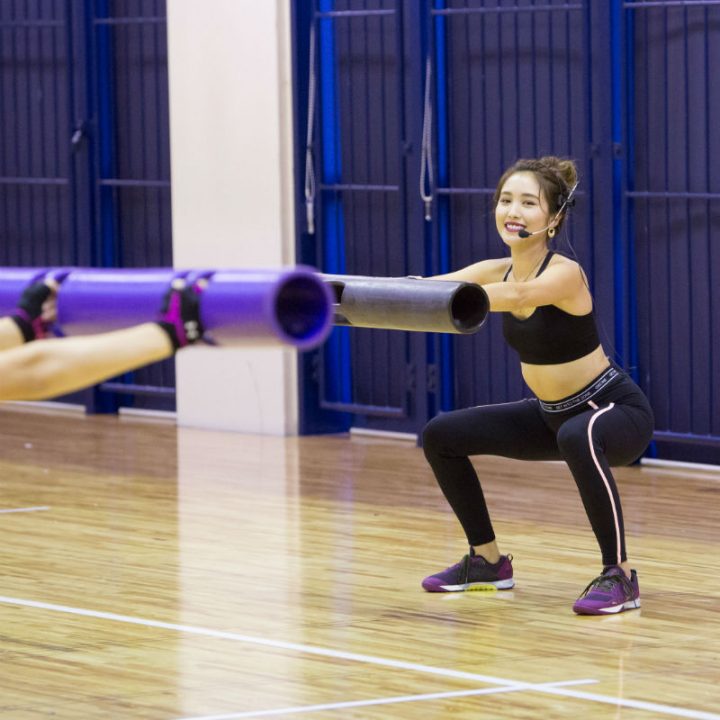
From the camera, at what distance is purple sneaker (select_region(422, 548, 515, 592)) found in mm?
5379

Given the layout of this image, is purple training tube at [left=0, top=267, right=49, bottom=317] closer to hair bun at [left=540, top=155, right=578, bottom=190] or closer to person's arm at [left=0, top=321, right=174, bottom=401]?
person's arm at [left=0, top=321, right=174, bottom=401]

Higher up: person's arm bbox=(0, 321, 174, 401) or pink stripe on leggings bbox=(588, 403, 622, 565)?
person's arm bbox=(0, 321, 174, 401)

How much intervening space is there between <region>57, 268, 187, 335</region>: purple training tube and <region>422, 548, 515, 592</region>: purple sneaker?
2247 millimetres

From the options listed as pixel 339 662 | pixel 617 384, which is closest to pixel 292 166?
pixel 617 384

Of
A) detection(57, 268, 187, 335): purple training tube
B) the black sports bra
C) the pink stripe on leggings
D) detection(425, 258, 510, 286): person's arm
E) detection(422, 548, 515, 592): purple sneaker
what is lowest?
detection(422, 548, 515, 592): purple sneaker

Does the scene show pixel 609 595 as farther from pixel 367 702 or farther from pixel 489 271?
pixel 367 702

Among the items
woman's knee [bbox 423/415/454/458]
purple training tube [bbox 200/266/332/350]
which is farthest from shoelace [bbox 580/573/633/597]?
purple training tube [bbox 200/266/332/350]

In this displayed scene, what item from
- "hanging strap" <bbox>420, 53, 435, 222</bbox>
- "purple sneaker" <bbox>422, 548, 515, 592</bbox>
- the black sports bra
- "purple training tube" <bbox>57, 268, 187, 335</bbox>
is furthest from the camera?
"hanging strap" <bbox>420, 53, 435, 222</bbox>

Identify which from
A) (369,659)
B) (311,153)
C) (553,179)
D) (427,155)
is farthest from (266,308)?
(311,153)

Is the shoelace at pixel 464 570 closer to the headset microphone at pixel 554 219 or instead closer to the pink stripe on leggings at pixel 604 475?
the pink stripe on leggings at pixel 604 475

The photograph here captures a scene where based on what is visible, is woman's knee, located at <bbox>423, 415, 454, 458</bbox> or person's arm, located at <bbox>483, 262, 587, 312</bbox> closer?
person's arm, located at <bbox>483, 262, 587, 312</bbox>

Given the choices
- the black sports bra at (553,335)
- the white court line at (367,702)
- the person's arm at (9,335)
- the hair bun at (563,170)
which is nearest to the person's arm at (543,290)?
the black sports bra at (553,335)

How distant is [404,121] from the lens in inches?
337

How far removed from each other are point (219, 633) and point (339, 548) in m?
1.22
